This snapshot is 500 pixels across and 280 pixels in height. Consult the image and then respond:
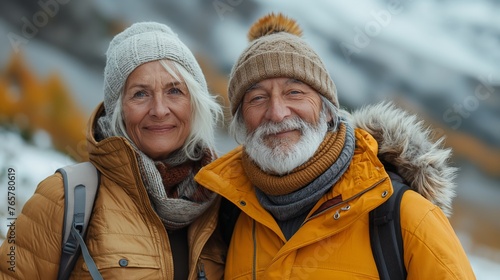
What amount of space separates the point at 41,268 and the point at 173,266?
551mm

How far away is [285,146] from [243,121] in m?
0.37

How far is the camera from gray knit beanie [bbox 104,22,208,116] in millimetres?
2477

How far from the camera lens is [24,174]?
16.2 ft

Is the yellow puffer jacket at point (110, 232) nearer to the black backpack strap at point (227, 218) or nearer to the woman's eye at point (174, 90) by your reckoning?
the black backpack strap at point (227, 218)

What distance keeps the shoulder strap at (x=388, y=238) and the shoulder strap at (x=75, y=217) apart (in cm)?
113

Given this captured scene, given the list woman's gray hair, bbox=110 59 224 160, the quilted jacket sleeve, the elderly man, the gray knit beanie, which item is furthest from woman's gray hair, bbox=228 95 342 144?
the quilted jacket sleeve

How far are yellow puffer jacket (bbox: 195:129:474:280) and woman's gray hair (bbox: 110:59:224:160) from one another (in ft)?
1.56

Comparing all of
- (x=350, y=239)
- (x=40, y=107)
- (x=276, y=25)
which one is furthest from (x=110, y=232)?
(x=40, y=107)

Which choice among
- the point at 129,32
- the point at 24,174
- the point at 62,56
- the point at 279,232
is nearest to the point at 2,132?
the point at 24,174

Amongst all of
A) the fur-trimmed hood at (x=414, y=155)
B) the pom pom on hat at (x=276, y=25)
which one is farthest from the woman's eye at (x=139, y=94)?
the fur-trimmed hood at (x=414, y=155)

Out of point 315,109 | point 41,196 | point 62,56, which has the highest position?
point 62,56

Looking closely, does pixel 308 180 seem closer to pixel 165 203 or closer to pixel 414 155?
pixel 414 155

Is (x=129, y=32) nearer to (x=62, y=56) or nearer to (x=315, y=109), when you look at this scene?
(x=315, y=109)

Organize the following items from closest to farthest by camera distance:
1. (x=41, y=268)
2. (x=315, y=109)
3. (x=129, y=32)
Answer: (x=41, y=268)
(x=315, y=109)
(x=129, y=32)
